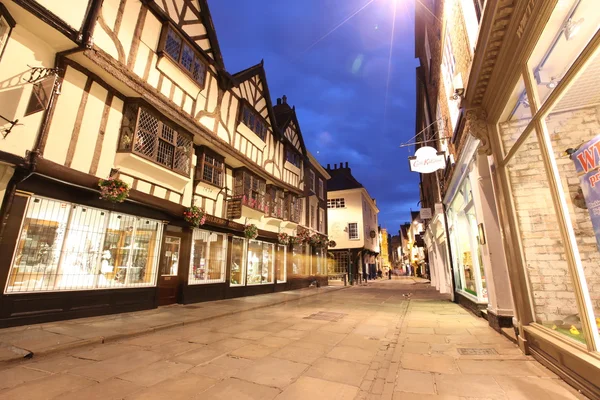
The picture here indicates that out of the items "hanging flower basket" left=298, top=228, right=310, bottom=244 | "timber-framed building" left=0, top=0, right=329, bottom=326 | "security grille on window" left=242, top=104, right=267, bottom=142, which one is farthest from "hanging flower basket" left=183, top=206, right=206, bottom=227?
"hanging flower basket" left=298, top=228, right=310, bottom=244

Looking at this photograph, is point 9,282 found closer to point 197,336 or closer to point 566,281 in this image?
point 197,336

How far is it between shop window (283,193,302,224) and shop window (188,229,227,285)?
5196 mm

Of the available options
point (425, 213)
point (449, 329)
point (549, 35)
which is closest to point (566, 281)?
point (449, 329)

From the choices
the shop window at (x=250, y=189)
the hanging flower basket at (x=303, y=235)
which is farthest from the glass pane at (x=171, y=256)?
the hanging flower basket at (x=303, y=235)

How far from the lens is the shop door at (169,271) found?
9.02 m

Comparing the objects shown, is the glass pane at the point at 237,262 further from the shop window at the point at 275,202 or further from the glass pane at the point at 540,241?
the glass pane at the point at 540,241

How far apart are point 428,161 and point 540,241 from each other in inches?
221

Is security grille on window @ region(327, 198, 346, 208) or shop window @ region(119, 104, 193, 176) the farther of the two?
security grille on window @ region(327, 198, 346, 208)

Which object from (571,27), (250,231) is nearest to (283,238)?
(250,231)

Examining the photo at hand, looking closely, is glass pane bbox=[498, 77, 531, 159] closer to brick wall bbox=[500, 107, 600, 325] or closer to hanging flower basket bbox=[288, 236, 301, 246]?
brick wall bbox=[500, 107, 600, 325]

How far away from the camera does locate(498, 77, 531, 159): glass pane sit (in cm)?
418

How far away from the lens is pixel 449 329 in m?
6.34

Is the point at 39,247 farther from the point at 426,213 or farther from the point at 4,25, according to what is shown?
the point at 426,213

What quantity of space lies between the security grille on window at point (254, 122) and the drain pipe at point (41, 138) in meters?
6.71
